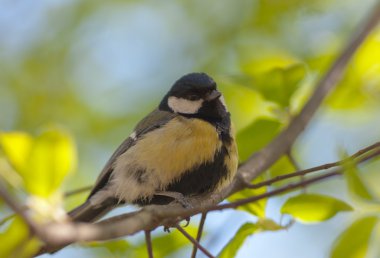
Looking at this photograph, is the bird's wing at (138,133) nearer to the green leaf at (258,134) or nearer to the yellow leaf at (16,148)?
the green leaf at (258,134)

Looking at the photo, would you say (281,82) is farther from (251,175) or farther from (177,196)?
(177,196)

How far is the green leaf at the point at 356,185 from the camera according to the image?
57.8 inches

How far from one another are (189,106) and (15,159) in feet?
5.55

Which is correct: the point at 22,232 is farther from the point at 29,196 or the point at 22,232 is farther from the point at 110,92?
the point at 110,92

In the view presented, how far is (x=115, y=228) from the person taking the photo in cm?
134

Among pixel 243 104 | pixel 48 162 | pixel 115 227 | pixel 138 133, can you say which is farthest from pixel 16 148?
pixel 243 104

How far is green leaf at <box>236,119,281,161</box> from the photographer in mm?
2307

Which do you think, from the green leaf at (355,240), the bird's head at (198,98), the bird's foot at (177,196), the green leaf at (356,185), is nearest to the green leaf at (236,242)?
the green leaf at (355,240)

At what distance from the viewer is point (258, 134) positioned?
7.64 feet

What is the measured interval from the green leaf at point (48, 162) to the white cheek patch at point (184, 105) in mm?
1587

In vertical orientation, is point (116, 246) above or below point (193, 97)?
below

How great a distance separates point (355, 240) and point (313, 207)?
25 cm

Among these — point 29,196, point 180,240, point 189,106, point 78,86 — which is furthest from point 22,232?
point 78,86

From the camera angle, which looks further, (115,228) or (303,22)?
(303,22)
